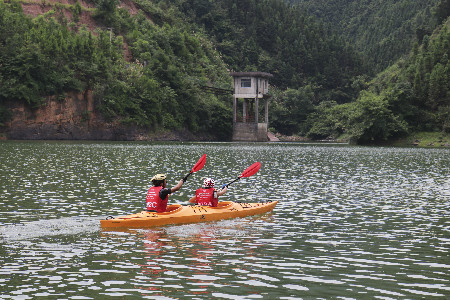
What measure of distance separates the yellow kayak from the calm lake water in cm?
44

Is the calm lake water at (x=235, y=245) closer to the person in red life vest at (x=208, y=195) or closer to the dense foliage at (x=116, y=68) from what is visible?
the person in red life vest at (x=208, y=195)

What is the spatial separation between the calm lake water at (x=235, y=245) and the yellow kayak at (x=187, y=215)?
438 millimetres

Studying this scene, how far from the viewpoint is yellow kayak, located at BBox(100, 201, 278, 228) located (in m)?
21.3

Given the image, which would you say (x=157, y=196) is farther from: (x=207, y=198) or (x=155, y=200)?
(x=207, y=198)

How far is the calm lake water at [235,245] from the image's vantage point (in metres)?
13.9

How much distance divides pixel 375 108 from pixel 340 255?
8538cm

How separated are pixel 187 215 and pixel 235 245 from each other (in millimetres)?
4330

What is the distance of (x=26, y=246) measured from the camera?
58.9 feet

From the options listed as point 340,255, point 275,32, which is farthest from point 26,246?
point 275,32

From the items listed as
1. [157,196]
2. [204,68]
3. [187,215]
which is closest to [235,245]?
[187,215]

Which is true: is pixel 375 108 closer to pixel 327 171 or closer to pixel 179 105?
pixel 179 105

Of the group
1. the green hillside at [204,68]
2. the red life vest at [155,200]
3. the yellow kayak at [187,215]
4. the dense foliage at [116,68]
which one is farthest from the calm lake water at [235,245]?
the green hillside at [204,68]

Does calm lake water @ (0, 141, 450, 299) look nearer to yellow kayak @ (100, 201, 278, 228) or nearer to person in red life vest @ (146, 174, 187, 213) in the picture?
yellow kayak @ (100, 201, 278, 228)

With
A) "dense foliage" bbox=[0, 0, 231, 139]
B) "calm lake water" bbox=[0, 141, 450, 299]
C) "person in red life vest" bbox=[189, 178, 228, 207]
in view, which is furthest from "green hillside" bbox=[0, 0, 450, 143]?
"person in red life vest" bbox=[189, 178, 228, 207]
